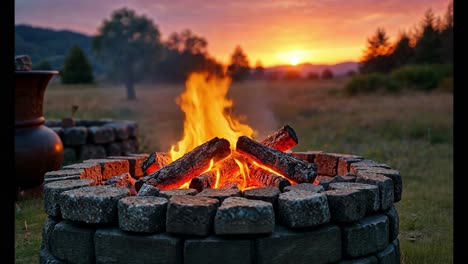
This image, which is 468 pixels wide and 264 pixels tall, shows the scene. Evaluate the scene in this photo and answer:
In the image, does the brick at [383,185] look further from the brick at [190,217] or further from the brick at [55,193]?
the brick at [55,193]

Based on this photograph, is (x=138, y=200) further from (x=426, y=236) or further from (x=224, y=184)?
(x=426, y=236)

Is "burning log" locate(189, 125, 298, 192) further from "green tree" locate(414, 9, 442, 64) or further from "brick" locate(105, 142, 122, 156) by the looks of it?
"green tree" locate(414, 9, 442, 64)

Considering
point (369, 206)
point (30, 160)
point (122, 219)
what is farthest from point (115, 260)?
point (30, 160)

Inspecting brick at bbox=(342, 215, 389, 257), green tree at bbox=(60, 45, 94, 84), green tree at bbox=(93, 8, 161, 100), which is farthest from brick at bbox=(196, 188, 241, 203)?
green tree at bbox=(60, 45, 94, 84)

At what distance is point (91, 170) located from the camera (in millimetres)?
4625

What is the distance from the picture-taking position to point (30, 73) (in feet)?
22.3

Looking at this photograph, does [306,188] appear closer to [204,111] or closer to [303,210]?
[303,210]

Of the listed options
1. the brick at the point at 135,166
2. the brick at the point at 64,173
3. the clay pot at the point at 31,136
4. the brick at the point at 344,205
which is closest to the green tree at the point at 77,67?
the clay pot at the point at 31,136

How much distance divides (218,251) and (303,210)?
59cm

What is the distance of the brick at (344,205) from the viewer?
11.0ft

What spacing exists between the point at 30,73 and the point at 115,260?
14.4 feet

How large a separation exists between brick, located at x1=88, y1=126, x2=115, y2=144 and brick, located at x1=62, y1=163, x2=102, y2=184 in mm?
4688

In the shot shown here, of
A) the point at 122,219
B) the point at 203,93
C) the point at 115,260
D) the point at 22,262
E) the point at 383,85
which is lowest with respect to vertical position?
the point at 22,262

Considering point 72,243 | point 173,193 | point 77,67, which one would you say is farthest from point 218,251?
point 77,67
